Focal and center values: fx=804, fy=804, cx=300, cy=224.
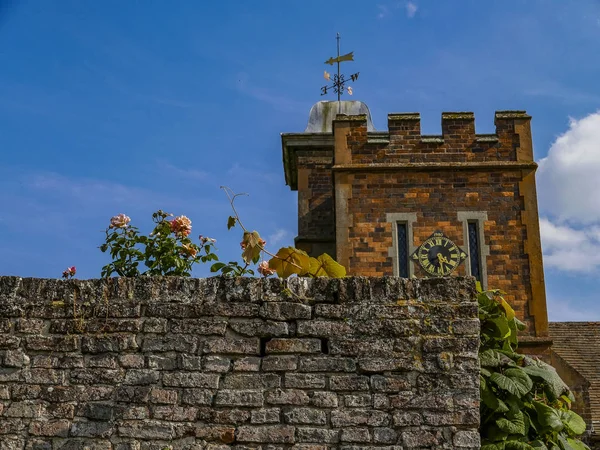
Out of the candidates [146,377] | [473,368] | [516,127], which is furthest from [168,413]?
[516,127]

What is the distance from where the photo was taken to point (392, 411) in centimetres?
496

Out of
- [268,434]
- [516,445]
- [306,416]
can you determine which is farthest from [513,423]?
[268,434]

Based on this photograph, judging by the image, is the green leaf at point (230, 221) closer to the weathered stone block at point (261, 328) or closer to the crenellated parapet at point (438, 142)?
the weathered stone block at point (261, 328)

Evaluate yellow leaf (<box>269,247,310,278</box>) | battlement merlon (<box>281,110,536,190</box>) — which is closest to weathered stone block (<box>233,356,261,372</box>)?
yellow leaf (<box>269,247,310,278</box>)

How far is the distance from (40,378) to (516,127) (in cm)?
1435

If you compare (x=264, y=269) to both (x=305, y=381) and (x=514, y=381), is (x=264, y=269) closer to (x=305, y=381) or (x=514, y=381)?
(x=305, y=381)

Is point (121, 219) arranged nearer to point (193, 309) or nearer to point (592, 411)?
point (193, 309)

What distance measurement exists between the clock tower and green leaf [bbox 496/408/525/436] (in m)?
11.1

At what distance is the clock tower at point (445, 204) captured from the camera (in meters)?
16.7

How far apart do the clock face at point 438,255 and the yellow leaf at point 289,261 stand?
11214 mm

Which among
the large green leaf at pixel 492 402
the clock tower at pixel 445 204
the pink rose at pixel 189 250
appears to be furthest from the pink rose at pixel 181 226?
the clock tower at pixel 445 204

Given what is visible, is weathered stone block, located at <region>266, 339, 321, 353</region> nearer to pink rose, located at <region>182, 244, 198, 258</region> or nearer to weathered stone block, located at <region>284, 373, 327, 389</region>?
weathered stone block, located at <region>284, 373, 327, 389</region>

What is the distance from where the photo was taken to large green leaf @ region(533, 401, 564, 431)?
541cm

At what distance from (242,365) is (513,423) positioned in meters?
1.83
